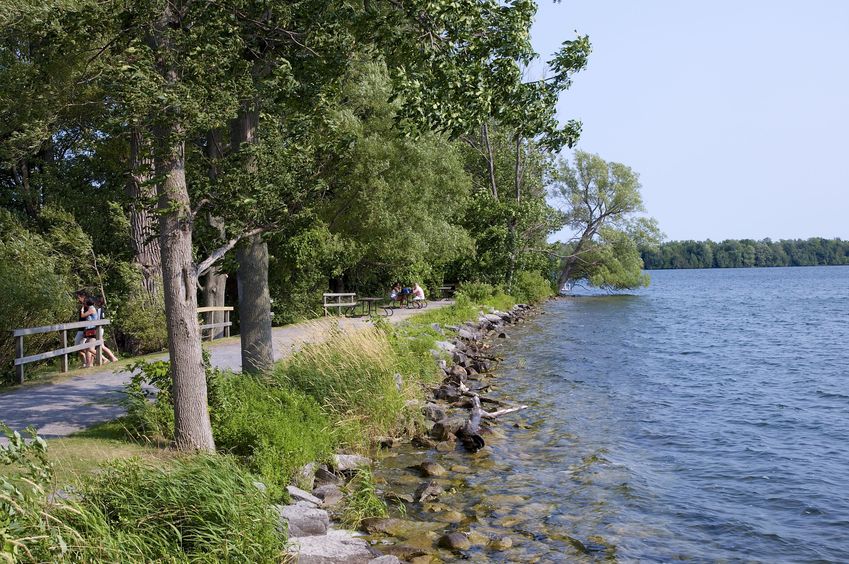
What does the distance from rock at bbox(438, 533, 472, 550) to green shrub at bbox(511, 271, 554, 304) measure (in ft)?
129

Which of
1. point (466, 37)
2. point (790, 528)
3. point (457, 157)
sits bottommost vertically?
point (790, 528)

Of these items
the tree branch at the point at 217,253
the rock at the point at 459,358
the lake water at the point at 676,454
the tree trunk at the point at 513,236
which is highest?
the tree trunk at the point at 513,236

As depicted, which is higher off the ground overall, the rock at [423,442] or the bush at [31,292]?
the bush at [31,292]

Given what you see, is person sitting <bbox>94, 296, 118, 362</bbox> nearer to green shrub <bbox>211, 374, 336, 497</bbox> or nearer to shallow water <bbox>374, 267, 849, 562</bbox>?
green shrub <bbox>211, 374, 336, 497</bbox>

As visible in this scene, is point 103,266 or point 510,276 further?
point 510,276

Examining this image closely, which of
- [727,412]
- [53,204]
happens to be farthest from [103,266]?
[727,412]

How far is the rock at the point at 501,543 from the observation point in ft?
27.2

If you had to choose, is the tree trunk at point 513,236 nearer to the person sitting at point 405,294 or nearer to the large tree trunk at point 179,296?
the person sitting at point 405,294

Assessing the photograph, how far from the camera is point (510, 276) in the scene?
152 feet

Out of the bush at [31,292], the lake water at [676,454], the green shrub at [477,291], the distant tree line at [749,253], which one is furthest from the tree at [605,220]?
the distant tree line at [749,253]

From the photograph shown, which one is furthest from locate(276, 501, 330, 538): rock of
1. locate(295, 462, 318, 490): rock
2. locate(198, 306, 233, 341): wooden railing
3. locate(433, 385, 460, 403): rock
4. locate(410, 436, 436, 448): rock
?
locate(198, 306, 233, 341): wooden railing

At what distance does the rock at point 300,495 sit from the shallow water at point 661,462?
141 cm

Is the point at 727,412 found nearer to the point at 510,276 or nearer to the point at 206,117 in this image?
the point at 206,117

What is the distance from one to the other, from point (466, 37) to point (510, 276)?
36809mm
